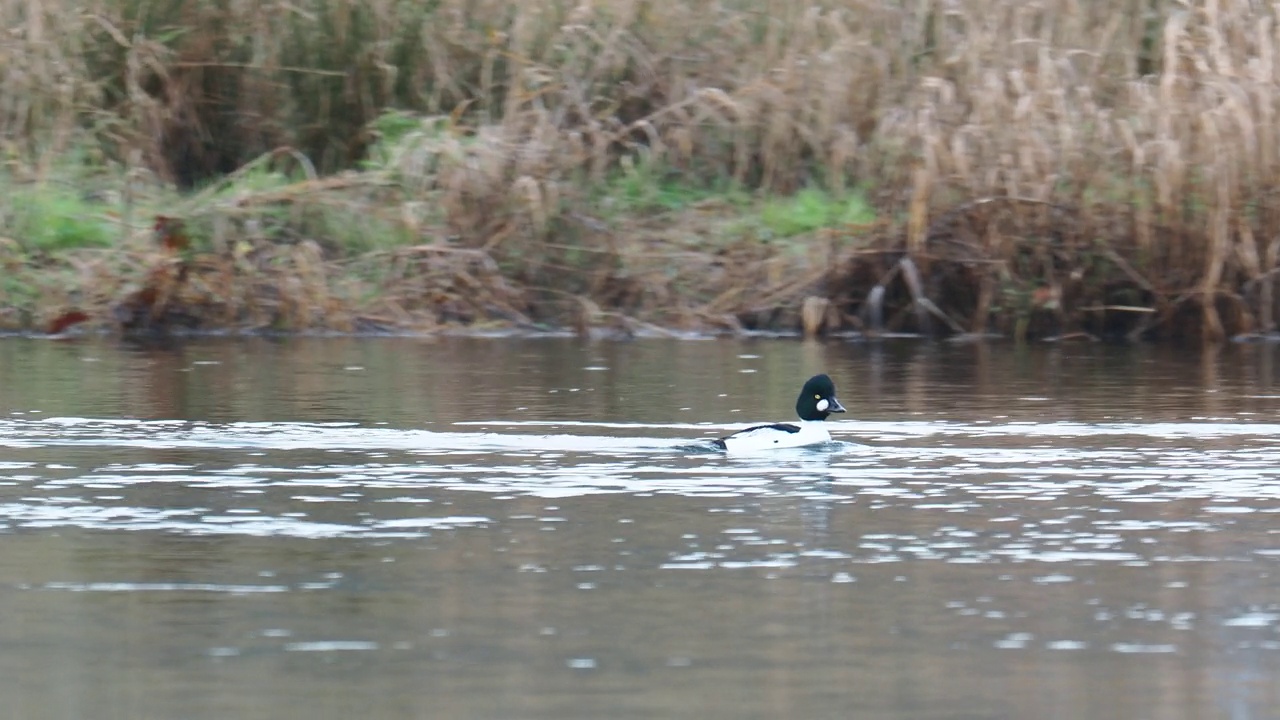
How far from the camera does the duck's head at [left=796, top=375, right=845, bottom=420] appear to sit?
39.4 feet

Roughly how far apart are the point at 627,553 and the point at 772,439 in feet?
11.2

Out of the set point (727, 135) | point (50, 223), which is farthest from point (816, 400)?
Answer: point (50, 223)

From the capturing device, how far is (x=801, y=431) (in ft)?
38.8

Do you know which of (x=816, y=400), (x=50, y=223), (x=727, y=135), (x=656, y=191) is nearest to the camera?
(x=816, y=400)

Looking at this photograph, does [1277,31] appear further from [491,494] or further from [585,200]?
[491,494]

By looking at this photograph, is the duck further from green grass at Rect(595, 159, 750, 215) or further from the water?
green grass at Rect(595, 159, 750, 215)

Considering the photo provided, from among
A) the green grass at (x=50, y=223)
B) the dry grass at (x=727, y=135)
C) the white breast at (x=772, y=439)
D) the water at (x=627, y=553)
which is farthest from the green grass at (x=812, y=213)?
the white breast at (x=772, y=439)

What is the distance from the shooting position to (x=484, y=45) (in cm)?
2373

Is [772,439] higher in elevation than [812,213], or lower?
lower

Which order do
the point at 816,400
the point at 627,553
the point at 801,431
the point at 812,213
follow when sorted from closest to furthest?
the point at 627,553 < the point at 801,431 < the point at 816,400 < the point at 812,213

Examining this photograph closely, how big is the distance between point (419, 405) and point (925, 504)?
489cm

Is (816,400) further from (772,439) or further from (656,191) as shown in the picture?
(656,191)

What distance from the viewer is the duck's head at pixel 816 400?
12016 mm

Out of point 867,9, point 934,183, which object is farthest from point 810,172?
point 934,183
